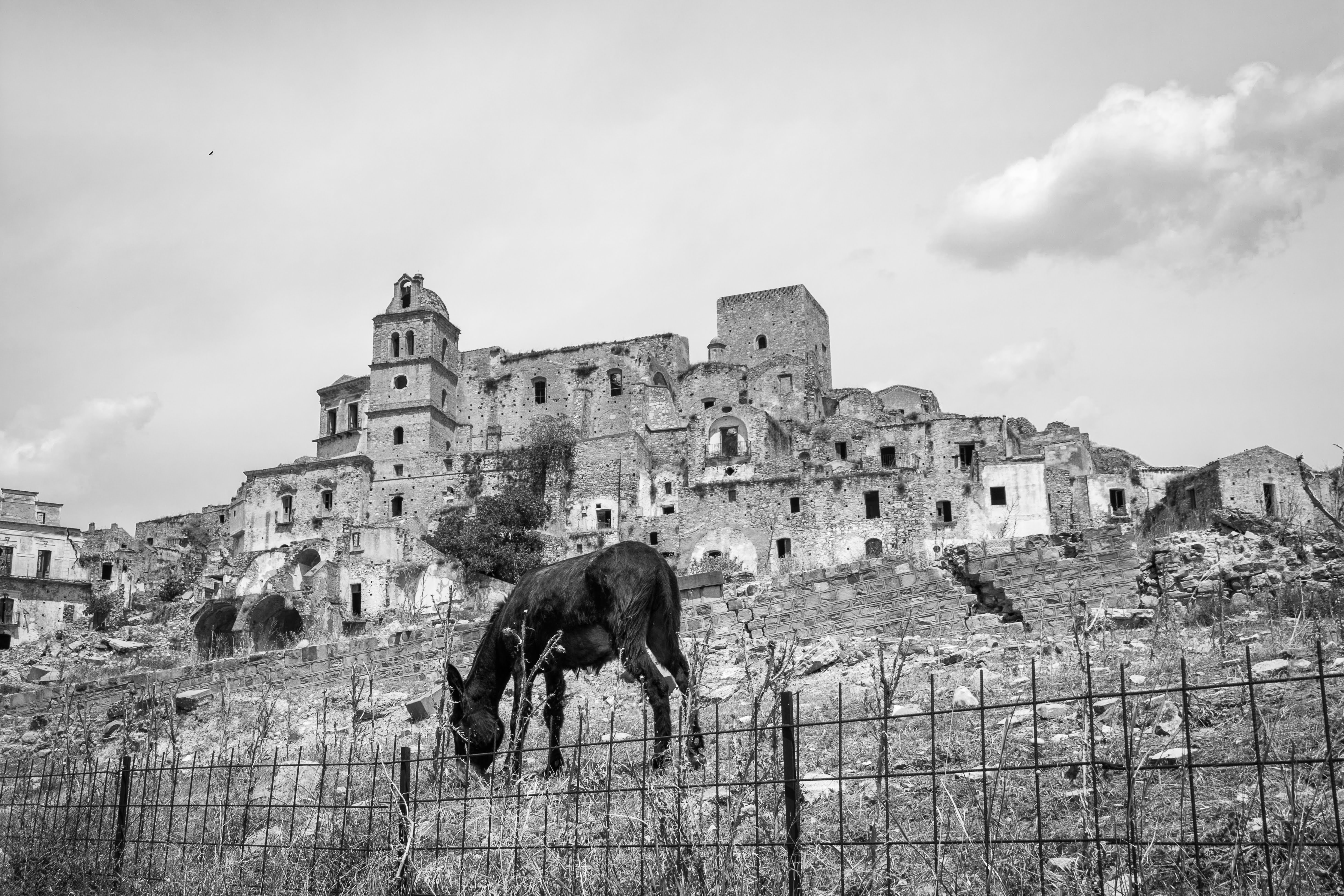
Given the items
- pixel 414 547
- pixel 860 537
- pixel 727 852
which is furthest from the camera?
pixel 414 547

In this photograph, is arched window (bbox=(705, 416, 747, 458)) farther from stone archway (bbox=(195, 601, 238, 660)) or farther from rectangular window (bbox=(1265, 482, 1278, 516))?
stone archway (bbox=(195, 601, 238, 660))

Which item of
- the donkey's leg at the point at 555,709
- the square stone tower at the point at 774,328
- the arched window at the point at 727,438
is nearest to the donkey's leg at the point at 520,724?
the donkey's leg at the point at 555,709

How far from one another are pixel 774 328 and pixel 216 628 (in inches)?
1421

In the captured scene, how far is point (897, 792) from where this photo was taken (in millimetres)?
8117

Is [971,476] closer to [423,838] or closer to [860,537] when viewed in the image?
[860,537]

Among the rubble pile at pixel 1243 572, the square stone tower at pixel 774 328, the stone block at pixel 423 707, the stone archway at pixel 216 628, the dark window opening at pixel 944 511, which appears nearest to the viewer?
the rubble pile at pixel 1243 572

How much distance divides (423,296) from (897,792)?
5853 centimetres

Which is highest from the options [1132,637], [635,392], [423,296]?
[423,296]

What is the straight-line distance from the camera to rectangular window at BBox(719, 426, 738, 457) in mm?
50344

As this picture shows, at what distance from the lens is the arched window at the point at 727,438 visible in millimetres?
50312

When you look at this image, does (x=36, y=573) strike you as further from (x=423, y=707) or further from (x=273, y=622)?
(x=423, y=707)

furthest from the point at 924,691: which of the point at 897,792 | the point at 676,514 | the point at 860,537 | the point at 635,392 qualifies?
the point at 635,392

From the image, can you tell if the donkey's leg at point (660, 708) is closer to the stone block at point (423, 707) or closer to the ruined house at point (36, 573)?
the stone block at point (423, 707)

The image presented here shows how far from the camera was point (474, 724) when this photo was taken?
9930mm
